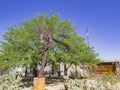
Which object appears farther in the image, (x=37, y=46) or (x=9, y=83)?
(x=37, y=46)

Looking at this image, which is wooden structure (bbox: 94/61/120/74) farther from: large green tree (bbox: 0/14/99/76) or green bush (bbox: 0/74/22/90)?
green bush (bbox: 0/74/22/90)

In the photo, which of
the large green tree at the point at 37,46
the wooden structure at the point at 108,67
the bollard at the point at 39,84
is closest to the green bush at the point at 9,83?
the bollard at the point at 39,84

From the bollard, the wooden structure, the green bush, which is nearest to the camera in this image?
the bollard

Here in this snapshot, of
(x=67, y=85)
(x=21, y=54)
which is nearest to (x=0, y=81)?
(x=67, y=85)

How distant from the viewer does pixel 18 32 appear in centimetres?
2003

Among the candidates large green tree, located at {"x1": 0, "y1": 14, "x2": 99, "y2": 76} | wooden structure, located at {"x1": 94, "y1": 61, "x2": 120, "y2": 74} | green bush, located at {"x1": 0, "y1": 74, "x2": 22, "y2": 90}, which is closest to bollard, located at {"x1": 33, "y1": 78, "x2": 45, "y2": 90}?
green bush, located at {"x1": 0, "y1": 74, "x2": 22, "y2": 90}

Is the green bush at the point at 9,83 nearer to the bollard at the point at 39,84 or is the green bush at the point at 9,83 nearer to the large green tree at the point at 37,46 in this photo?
the bollard at the point at 39,84

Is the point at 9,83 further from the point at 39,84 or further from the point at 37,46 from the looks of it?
the point at 37,46

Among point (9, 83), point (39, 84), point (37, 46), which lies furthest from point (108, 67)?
point (39, 84)

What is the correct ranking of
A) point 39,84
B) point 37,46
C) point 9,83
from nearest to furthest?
1. point 39,84
2. point 9,83
3. point 37,46

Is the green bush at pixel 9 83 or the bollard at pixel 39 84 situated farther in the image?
the green bush at pixel 9 83

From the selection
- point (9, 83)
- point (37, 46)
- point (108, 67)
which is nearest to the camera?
point (9, 83)

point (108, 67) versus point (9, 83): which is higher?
point (108, 67)

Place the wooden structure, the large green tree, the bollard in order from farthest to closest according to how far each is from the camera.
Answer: the wooden structure < the large green tree < the bollard
